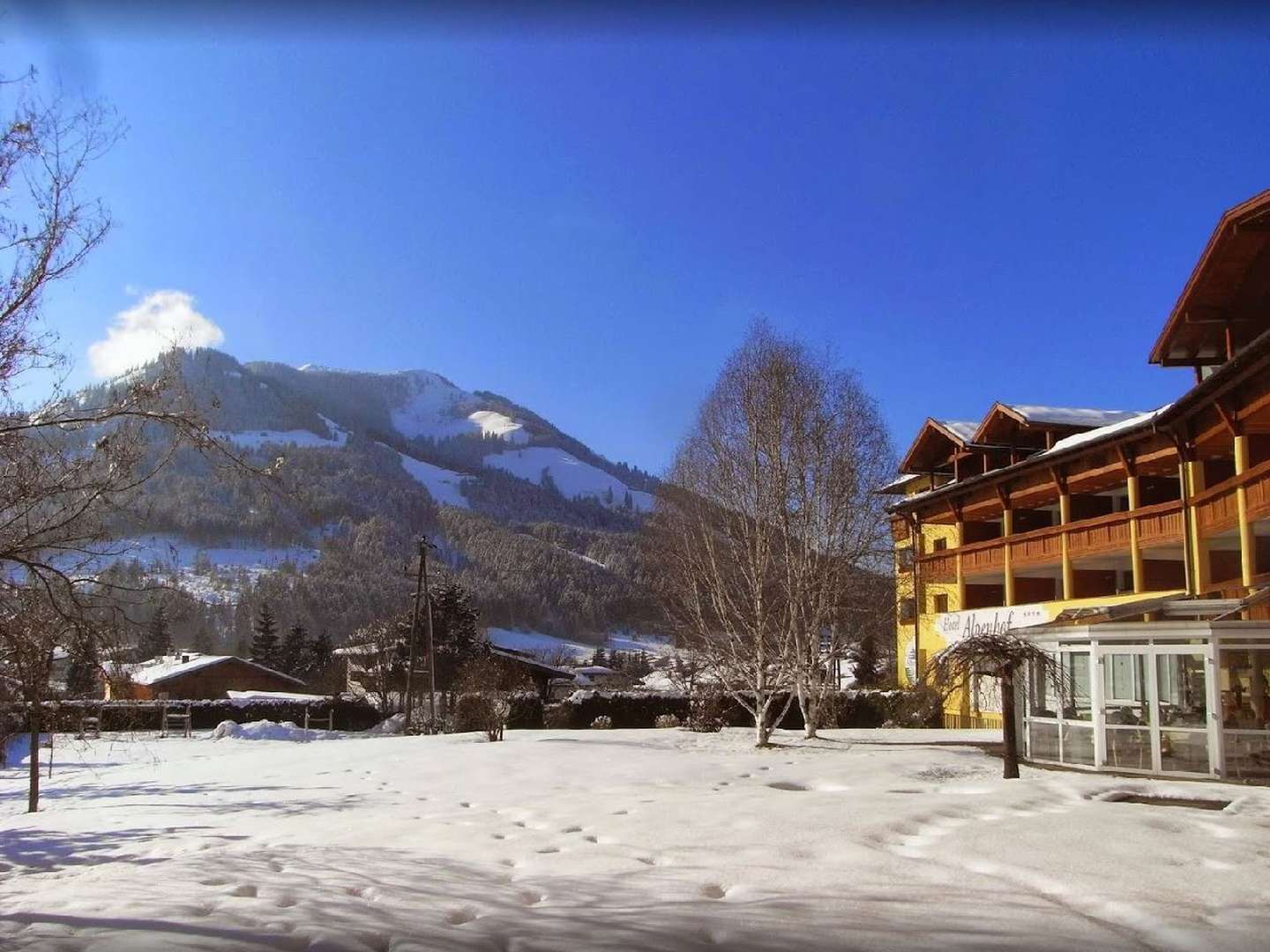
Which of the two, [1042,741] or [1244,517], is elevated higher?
[1244,517]

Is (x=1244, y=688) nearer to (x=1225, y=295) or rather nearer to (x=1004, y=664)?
(x=1004, y=664)

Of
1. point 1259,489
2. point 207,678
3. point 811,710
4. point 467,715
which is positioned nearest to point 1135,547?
point 1259,489

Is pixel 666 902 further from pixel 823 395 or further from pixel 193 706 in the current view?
pixel 193 706

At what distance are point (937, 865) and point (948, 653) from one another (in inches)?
313

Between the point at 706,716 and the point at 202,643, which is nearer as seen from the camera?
the point at 706,716

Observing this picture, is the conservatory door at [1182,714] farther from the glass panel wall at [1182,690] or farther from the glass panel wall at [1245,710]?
the glass panel wall at [1245,710]

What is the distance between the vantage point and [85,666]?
9.05 metres

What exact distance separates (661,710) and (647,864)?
29132 mm

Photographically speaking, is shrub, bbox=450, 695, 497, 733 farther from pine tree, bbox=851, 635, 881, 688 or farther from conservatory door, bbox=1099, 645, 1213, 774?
pine tree, bbox=851, 635, 881, 688

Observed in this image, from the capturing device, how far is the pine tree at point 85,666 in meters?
8.59

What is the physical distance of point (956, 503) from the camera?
3656cm

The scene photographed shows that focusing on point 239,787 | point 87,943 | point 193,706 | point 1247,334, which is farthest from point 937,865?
point 193,706

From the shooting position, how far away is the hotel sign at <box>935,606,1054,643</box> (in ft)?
100

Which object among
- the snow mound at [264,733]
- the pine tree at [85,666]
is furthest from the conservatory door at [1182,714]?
the snow mound at [264,733]
